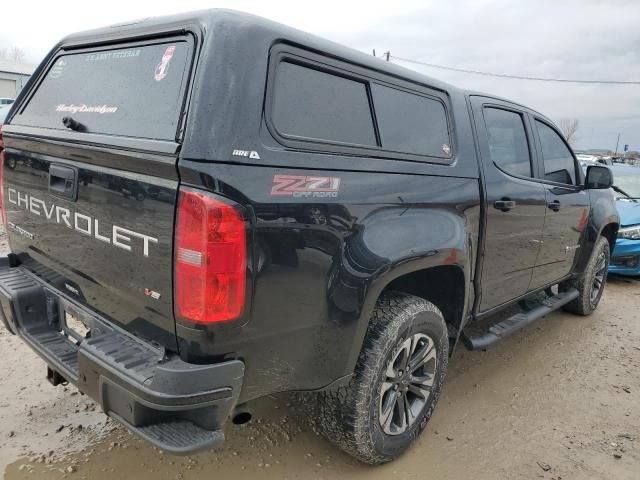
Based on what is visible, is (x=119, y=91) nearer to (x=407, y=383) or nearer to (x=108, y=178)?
(x=108, y=178)

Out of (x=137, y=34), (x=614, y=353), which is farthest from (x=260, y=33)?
(x=614, y=353)

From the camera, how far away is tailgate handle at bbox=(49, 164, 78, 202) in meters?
2.05

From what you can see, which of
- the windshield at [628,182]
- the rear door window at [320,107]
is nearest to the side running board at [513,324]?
the rear door window at [320,107]

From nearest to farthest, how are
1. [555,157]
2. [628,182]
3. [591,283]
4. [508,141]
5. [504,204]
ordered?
[504,204]
[508,141]
[555,157]
[591,283]
[628,182]

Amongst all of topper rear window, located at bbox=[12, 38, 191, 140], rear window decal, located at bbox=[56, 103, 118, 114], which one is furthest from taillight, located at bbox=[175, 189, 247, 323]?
rear window decal, located at bbox=[56, 103, 118, 114]

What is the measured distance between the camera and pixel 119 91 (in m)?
2.13

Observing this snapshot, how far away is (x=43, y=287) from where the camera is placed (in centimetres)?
240

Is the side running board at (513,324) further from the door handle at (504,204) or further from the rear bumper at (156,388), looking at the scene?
the rear bumper at (156,388)

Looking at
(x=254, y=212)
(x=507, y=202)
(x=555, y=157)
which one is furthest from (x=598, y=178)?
(x=254, y=212)

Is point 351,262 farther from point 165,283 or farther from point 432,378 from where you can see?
point 432,378

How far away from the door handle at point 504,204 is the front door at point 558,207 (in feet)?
2.09

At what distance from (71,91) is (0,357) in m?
2.11

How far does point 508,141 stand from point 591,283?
235cm

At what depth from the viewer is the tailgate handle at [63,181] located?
2053 mm
